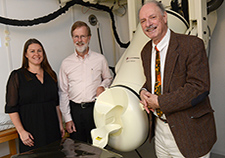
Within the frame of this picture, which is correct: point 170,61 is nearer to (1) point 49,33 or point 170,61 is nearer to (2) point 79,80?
(2) point 79,80

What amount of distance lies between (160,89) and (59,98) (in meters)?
1.05

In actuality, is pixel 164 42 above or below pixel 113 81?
above

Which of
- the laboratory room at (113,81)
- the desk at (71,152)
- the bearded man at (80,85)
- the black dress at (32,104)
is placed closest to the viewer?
the desk at (71,152)

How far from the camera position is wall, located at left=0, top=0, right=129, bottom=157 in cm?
230

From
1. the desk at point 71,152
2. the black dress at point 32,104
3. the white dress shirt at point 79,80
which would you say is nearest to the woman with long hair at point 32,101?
the black dress at point 32,104

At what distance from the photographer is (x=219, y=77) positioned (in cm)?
253

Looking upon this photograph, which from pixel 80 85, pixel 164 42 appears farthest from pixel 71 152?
pixel 80 85

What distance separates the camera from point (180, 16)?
1716mm

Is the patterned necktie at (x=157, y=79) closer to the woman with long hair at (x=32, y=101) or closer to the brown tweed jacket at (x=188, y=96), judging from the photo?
the brown tweed jacket at (x=188, y=96)

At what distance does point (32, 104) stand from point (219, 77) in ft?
6.16

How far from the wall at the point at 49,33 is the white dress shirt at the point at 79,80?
0.60 meters

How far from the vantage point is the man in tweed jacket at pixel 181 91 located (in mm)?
1258

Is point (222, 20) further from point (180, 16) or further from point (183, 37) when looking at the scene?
point (183, 37)

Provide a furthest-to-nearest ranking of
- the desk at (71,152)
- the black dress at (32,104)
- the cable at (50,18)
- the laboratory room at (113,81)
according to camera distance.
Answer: the cable at (50,18) < the black dress at (32,104) < the laboratory room at (113,81) < the desk at (71,152)
